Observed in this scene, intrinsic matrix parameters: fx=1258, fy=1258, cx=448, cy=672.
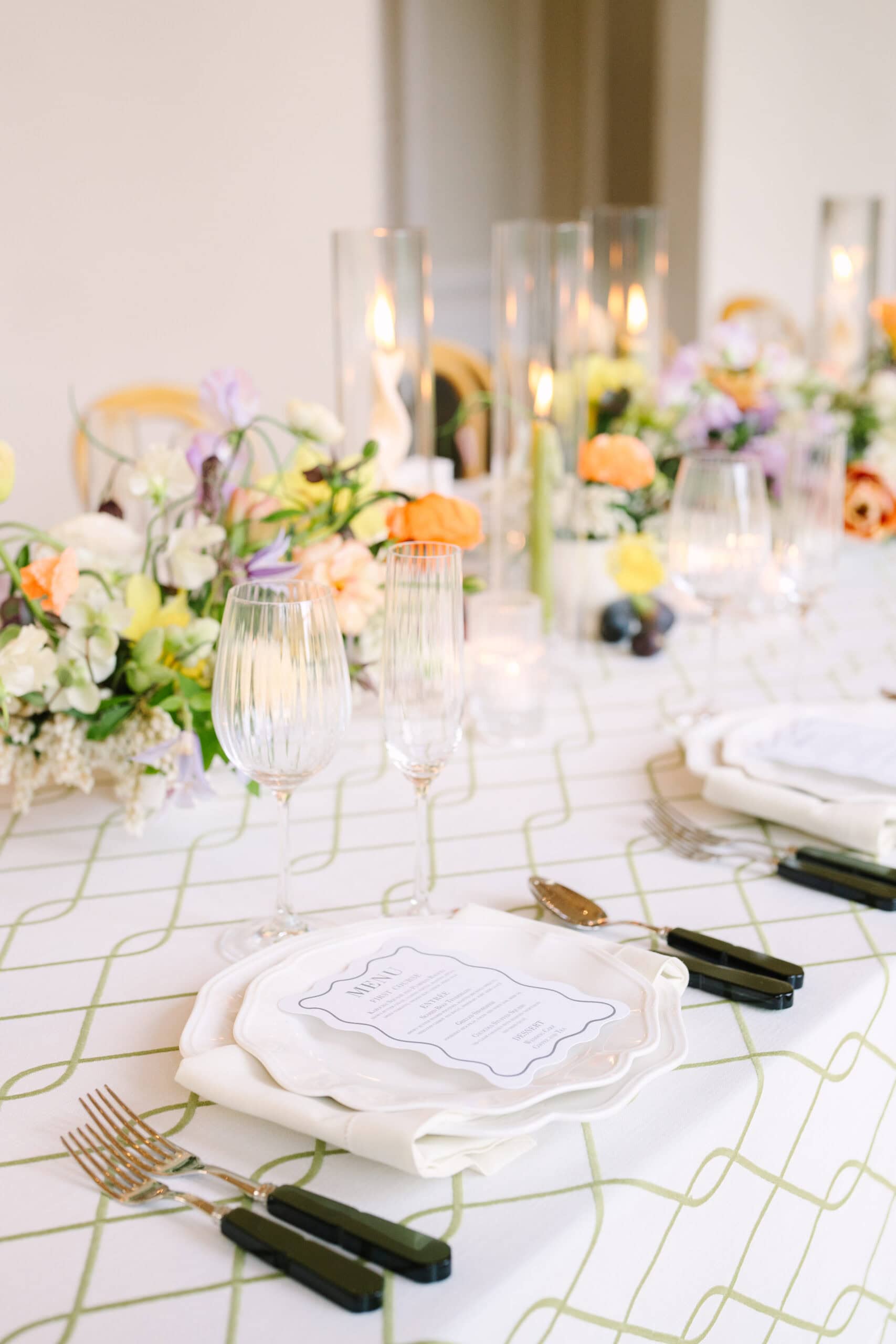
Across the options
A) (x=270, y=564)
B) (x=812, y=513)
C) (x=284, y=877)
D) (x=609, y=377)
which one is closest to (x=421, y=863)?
(x=284, y=877)

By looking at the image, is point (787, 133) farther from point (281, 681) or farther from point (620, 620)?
point (281, 681)

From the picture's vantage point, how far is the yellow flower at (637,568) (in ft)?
5.12

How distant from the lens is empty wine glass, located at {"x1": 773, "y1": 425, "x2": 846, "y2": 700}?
133 centimetres

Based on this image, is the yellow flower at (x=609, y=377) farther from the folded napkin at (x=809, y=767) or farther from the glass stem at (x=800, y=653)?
the folded napkin at (x=809, y=767)

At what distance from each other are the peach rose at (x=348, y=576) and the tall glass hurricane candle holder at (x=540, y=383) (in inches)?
14.9

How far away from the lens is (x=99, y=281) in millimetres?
3455

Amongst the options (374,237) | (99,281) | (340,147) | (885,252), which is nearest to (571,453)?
(374,237)

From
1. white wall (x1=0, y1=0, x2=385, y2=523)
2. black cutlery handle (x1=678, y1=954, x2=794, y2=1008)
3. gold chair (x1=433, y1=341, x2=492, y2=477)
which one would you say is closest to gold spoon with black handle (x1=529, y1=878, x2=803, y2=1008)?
black cutlery handle (x1=678, y1=954, x2=794, y2=1008)

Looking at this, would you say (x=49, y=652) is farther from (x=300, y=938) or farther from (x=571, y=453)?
(x=571, y=453)

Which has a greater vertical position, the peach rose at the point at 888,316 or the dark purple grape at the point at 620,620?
the peach rose at the point at 888,316

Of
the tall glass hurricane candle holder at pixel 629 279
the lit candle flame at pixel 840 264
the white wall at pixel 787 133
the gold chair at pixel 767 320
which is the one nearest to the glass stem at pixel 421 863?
the tall glass hurricane candle holder at pixel 629 279

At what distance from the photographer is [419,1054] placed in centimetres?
73

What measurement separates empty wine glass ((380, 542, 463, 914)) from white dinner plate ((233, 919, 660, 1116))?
0.13 m

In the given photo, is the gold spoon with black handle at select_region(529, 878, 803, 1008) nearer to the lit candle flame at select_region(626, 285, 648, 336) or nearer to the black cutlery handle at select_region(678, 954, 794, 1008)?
the black cutlery handle at select_region(678, 954, 794, 1008)
